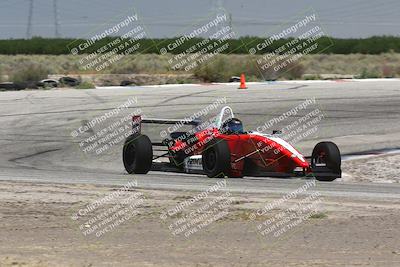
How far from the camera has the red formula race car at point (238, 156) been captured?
14.0 meters

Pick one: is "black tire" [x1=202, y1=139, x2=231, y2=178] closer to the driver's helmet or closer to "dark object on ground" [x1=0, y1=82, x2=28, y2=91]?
the driver's helmet

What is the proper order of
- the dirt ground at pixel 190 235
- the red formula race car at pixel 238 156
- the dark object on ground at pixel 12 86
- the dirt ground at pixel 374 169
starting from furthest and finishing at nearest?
the dark object on ground at pixel 12 86, the dirt ground at pixel 374 169, the red formula race car at pixel 238 156, the dirt ground at pixel 190 235

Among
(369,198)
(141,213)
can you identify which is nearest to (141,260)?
(141,213)

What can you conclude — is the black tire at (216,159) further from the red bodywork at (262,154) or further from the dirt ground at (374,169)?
the dirt ground at (374,169)

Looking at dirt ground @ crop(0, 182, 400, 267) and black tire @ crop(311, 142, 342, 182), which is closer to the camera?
dirt ground @ crop(0, 182, 400, 267)

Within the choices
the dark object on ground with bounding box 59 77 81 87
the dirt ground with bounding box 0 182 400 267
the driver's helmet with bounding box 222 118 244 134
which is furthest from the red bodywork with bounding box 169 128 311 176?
the dark object on ground with bounding box 59 77 81 87

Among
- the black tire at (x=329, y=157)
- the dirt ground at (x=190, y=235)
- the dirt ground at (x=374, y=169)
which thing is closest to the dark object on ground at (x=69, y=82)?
the dirt ground at (x=374, y=169)

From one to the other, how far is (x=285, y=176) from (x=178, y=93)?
13.8 meters

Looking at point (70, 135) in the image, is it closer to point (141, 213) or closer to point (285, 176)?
point (285, 176)

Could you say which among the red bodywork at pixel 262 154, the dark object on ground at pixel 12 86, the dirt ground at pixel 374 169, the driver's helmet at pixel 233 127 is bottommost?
the dirt ground at pixel 374 169

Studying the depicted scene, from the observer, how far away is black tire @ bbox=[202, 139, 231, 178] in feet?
45.3

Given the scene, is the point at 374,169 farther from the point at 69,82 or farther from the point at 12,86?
the point at 69,82

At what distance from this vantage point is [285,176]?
1395cm

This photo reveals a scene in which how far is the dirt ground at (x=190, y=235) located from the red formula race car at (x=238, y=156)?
8.28 ft
